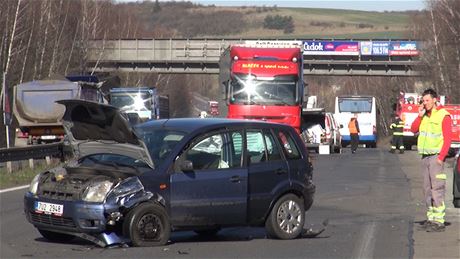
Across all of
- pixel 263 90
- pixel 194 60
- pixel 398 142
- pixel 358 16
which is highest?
pixel 358 16

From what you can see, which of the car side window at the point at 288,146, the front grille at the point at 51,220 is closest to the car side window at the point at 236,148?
the car side window at the point at 288,146

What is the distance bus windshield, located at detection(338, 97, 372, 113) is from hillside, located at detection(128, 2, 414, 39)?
2444 inches

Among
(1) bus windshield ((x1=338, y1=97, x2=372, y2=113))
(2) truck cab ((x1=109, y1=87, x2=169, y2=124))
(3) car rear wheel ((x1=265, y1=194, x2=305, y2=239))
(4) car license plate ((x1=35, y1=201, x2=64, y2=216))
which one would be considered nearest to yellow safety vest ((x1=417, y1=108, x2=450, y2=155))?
(3) car rear wheel ((x1=265, y1=194, x2=305, y2=239))

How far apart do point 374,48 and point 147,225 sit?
66.9m

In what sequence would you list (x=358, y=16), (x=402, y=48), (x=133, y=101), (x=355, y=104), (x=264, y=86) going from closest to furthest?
1. (x=264, y=86)
2. (x=133, y=101)
3. (x=355, y=104)
4. (x=402, y=48)
5. (x=358, y=16)

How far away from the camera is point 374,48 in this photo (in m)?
75.8

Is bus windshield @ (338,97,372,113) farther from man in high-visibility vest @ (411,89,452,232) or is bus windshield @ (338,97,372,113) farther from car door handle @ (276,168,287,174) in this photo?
car door handle @ (276,168,287,174)

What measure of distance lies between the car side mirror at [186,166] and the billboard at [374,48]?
65.8 m

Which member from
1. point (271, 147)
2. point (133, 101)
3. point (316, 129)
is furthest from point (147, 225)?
point (133, 101)

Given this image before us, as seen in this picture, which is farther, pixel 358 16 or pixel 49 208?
pixel 358 16

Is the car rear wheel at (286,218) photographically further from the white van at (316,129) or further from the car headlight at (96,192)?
the white van at (316,129)

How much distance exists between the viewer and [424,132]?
12.8 metres

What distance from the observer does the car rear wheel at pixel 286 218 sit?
11.6 meters

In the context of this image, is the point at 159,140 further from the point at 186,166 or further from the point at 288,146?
the point at 288,146
